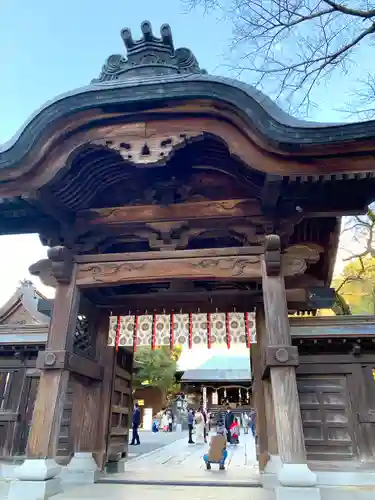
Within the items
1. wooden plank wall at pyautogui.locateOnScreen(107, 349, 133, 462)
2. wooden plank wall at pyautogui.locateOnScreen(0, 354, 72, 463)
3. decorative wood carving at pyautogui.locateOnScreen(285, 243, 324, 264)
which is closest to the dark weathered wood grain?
wooden plank wall at pyautogui.locateOnScreen(107, 349, 133, 462)

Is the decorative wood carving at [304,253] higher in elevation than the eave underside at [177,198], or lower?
lower

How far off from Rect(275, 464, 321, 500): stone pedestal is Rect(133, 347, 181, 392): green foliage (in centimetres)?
2811

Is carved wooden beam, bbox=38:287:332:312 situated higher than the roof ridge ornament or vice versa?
the roof ridge ornament

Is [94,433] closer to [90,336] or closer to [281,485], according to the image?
[90,336]

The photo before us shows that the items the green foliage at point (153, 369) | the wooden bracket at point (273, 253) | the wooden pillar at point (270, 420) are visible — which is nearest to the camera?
the wooden bracket at point (273, 253)

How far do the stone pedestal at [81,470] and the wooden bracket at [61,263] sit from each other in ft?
10.3

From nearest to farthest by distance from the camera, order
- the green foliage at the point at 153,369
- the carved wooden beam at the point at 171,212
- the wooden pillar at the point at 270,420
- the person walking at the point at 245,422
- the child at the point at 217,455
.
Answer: the carved wooden beam at the point at 171,212
the wooden pillar at the point at 270,420
the child at the point at 217,455
the person walking at the point at 245,422
the green foliage at the point at 153,369

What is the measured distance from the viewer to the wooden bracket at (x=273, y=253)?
4781 mm

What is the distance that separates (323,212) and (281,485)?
126 inches

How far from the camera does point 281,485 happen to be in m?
3.97

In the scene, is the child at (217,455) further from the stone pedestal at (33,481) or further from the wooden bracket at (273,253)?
the wooden bracket at (273,253)

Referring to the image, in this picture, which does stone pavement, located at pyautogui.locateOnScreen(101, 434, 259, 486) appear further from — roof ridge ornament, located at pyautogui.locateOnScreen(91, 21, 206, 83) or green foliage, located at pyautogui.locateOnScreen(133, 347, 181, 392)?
A: green foliage, located at pyautogui.locateOnScreen(133, 347, 181, 392)

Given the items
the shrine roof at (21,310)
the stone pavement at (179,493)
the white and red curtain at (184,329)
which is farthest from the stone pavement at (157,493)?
the shrine roof at (21,310)

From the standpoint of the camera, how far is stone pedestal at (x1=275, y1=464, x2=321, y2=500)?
386 cm
